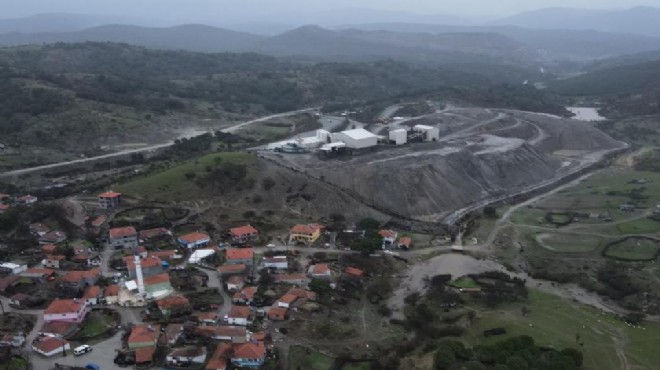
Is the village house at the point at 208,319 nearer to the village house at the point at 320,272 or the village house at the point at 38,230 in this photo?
the village house at the point at 320,272

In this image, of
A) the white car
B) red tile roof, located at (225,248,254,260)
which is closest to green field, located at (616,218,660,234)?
red tile roof, located at (225,248,254,260)

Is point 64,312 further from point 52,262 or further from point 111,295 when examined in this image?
point 52,262

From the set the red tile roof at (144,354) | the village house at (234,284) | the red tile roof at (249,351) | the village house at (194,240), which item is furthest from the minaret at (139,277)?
the red tile roof at (249,351)

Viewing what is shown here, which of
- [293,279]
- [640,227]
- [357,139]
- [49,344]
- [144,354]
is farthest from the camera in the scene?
[357,139]

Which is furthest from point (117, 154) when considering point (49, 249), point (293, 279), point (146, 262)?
point (293, 279)

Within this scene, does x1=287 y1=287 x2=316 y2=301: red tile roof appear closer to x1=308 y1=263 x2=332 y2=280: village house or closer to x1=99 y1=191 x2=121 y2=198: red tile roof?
x1=308 y1=263 x2=332 y2=280: village house

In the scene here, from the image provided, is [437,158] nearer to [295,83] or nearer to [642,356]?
[642,356]
